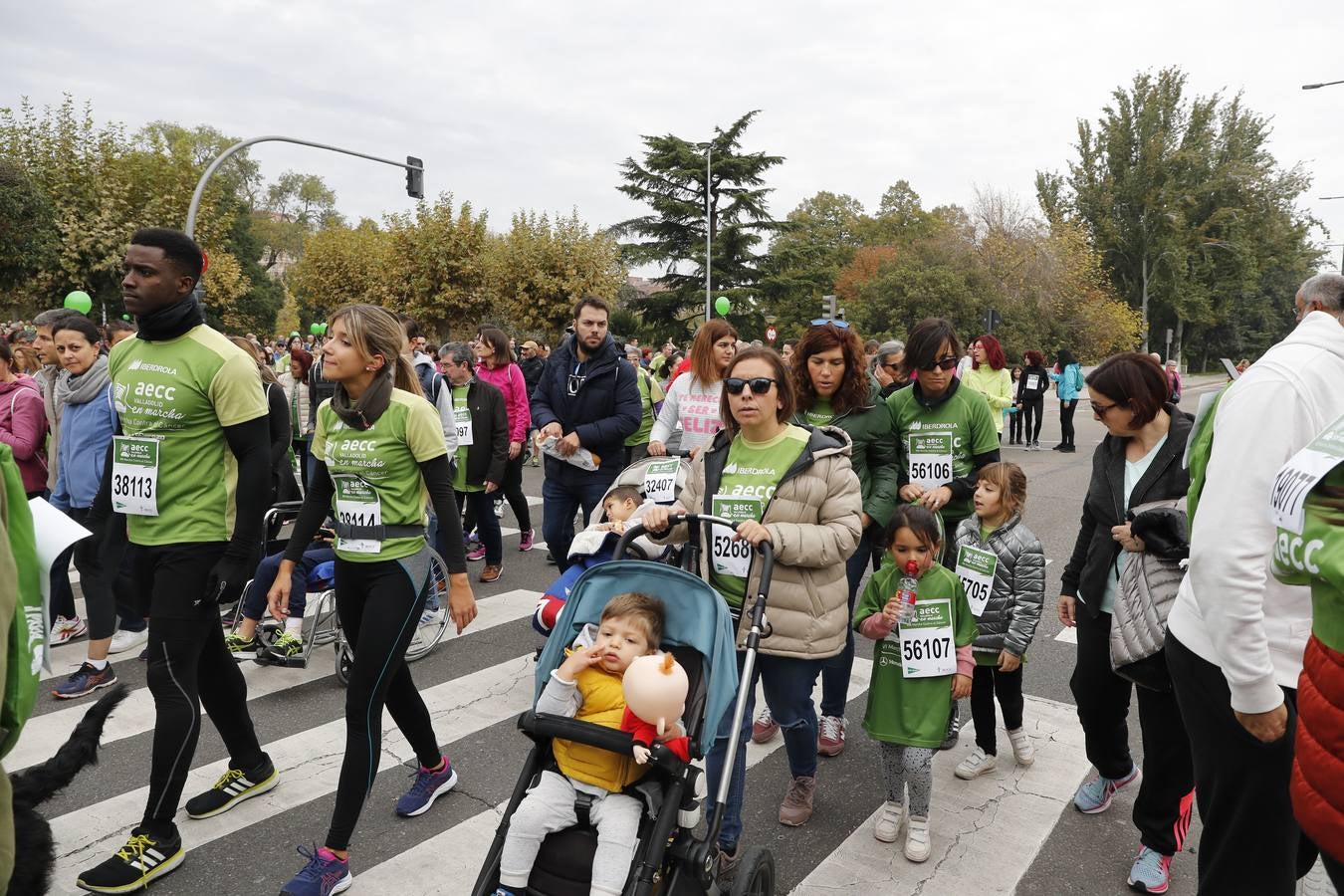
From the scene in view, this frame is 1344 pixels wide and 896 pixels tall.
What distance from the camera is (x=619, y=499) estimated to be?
454 cm

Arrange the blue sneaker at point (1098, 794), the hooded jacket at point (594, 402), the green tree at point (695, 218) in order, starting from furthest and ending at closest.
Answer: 1. the green tree at point (695, 218)
2. the hooded jacket at point (594, 402)
3. the blue sneaker at point (1098, 794)

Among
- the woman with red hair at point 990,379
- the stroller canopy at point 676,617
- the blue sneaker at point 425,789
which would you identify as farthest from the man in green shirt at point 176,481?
the woman with red hair at point 990,379

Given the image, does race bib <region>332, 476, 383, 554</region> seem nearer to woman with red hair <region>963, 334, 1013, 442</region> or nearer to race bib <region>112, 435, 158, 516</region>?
race bib <region>112, 435, 158, 516</region>

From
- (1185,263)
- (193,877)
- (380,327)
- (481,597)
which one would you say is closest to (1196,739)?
(380,327)

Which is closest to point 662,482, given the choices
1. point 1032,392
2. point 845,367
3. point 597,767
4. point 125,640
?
point 845,367

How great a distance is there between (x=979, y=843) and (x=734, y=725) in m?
1.55

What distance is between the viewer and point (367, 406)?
11.3ft

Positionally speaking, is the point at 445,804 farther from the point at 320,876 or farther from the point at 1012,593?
the point at 1012,593

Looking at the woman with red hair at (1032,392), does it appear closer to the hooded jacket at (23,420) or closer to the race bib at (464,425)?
the race bib at (464,425)

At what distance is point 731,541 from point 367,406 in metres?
1.48

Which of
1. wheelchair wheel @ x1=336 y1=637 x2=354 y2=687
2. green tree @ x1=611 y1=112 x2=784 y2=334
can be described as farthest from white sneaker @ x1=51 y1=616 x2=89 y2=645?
green tree @ x1=611 y1=112 x2=784 y2=334

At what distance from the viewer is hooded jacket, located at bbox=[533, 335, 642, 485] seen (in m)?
6.25

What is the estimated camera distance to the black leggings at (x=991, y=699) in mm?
4219

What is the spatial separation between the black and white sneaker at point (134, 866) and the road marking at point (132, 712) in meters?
1.03
